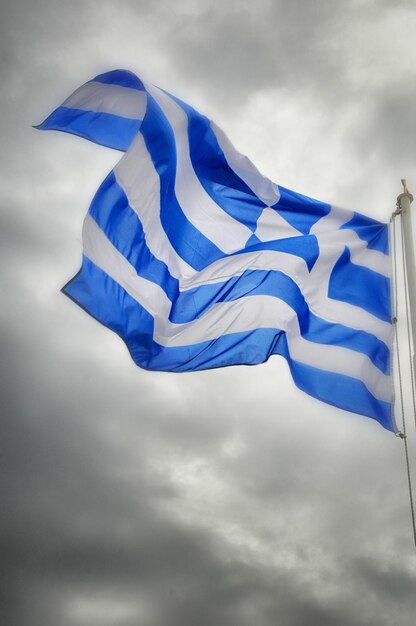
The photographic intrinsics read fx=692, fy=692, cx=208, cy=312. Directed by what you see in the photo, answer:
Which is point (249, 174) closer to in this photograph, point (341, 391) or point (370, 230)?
point (370, 230)

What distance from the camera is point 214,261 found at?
42.6ft

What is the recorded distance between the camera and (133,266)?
40.0ft

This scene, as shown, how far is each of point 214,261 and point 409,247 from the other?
3534mm

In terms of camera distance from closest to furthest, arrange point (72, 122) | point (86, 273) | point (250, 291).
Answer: point (86, 273) → point (250, 291) → point (72, 122)

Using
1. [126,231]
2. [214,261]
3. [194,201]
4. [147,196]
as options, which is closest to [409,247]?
[214,261]

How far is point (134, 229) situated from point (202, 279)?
1534 millimetres

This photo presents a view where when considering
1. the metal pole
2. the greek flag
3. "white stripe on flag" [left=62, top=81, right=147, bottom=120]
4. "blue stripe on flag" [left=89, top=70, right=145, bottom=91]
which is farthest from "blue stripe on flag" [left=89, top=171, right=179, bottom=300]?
the metal pole

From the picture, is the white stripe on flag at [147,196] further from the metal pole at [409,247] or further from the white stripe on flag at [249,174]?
the metal pole at [409,247]

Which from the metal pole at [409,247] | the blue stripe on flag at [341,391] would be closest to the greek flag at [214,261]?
the blue stripe on flag at [341,391]

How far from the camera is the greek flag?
38.8 feet

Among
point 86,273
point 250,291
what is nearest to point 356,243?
point 250,291

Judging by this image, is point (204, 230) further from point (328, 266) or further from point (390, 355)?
point (390, 355)

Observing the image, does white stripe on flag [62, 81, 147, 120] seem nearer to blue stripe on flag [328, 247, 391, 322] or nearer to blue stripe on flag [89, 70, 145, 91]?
blue stripe on flag [89, 70, 145, 91]

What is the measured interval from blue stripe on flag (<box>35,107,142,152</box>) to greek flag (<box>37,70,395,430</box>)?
0.02 metres
